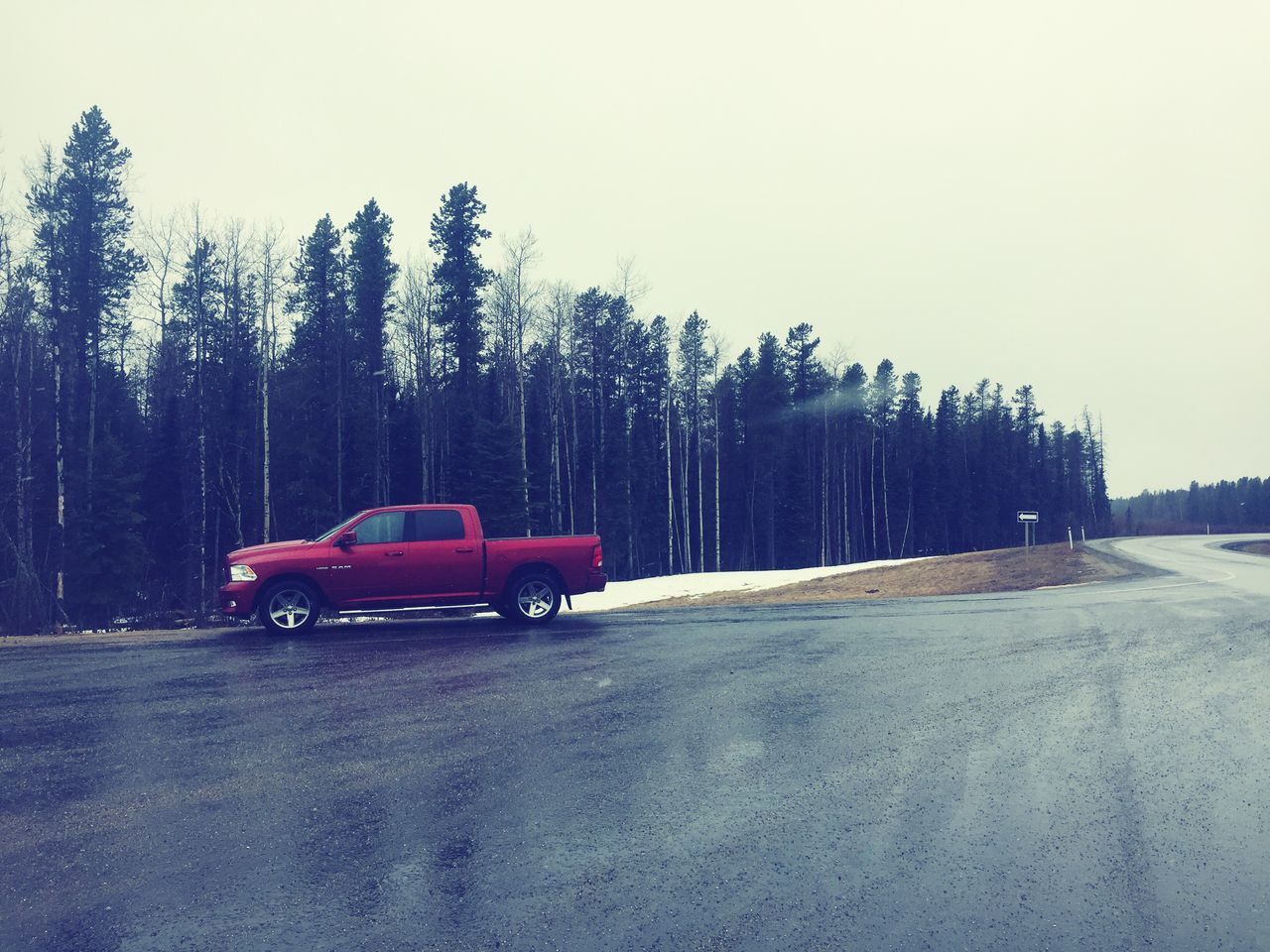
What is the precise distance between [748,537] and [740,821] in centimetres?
6896

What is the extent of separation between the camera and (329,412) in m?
44.2

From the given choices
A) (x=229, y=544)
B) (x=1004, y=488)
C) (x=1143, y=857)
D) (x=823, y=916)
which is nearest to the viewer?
(x=823, y=916)

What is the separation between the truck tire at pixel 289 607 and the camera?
14242 millimetres

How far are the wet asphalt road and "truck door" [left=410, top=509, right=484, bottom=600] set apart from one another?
3.11m

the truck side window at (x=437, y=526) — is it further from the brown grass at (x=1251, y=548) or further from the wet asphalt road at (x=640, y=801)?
the brown grass at (x=1251, y=548)

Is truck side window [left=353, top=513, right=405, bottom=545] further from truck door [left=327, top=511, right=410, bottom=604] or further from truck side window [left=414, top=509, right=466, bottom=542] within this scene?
truck side window [left=414, top=509, right=466, bottom=542]

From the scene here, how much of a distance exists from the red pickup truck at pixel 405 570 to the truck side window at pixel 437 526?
0.05ft

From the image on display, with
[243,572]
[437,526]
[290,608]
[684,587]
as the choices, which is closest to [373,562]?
[437,526]

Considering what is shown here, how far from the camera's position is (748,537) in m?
73.9

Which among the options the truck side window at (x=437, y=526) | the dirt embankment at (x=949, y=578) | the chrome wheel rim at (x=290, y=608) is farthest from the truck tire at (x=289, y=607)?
the dirt embankment at (x=949, y=578)

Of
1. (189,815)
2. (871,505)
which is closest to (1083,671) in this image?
(189,815)

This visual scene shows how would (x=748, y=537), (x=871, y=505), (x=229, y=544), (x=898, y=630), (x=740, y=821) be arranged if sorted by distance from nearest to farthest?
(x=740, y=821)
(x=898, y=630)
(x=229, y=544)
(x=748, y=537)
(x=871, y=505)

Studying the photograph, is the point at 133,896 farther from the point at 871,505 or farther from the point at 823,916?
the point at 871,505

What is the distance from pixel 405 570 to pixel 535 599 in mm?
2273
